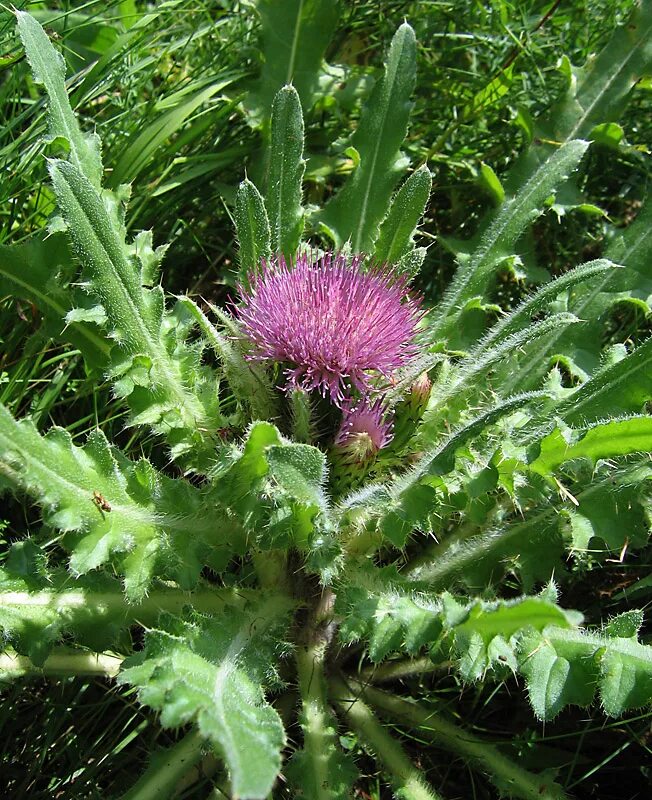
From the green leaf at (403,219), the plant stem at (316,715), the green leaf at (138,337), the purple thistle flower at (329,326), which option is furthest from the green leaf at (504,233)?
the plant stem at (316,715)

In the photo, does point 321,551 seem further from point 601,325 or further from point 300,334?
point 601,325

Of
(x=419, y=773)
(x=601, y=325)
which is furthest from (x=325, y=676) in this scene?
(x=601, y=325)

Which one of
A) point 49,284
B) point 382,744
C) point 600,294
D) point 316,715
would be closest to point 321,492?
point 316,715

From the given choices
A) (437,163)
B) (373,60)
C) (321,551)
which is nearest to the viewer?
(321,551)

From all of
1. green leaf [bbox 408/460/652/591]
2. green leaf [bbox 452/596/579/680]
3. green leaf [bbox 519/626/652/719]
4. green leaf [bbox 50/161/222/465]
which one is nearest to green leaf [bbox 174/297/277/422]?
green leaf [bbox 50/161/222/465]

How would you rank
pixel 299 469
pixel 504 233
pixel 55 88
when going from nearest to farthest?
pixel 299 469 < pixel 55 88 < pixel 504 233

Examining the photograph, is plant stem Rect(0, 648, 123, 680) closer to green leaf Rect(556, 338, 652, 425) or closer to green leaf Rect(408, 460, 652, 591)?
green leaf Rect(408, 460, 652, 591)

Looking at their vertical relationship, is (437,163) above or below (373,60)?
below

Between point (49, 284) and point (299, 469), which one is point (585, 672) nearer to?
point (299, 469)
